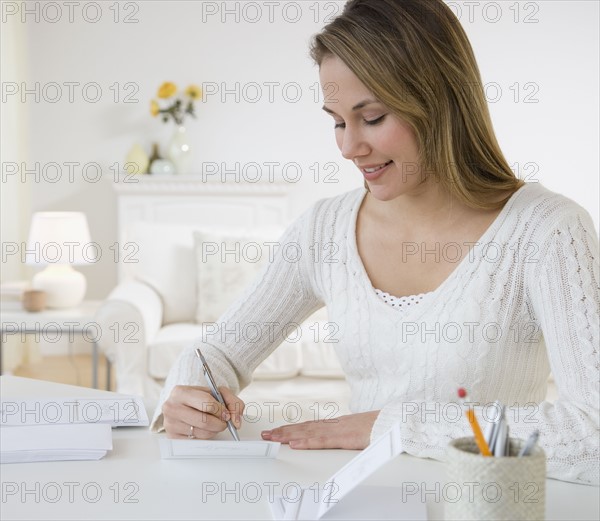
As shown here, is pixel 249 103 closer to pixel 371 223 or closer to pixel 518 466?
pixel 371 223

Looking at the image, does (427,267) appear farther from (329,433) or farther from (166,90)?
(166,90)

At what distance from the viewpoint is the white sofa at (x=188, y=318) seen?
320cm

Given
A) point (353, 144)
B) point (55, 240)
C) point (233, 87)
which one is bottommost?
point (55, 240)

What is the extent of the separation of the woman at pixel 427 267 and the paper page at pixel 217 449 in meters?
0.08

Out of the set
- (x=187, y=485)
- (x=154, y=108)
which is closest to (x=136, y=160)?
(x=154, y=108)

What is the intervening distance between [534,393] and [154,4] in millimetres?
4184

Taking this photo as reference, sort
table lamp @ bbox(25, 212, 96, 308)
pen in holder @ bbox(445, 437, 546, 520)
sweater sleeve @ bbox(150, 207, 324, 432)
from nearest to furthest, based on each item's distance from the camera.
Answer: pen in holder @ bbox(445, 437, 546, 520) → sweater sleeve @ bbox(150, 207, 324, 432) → table lamp @ bbox(25, 212, 96, 308)

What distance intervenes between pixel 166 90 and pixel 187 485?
411 centimetres

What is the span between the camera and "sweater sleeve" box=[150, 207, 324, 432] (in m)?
1.50

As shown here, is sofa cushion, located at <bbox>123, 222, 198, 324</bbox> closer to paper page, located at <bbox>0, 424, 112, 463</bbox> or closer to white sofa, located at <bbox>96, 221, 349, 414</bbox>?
white sofa, located at <bbox>96, 221, 349, 414</bbox>

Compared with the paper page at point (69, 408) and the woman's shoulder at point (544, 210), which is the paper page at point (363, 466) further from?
the woman's shoulder at point (544, 210)

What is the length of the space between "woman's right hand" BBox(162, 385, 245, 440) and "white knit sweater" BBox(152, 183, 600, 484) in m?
0.06

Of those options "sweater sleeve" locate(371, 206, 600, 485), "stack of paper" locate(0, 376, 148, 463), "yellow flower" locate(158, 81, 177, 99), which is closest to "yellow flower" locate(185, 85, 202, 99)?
"yellow flower" locate(158, 81, 177, 99)

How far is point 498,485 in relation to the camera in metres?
0.78
